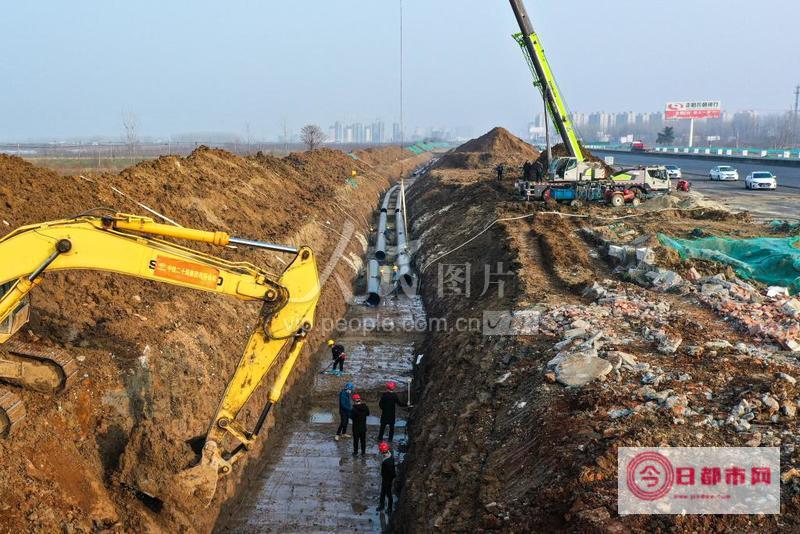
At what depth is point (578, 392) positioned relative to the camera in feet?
31.4

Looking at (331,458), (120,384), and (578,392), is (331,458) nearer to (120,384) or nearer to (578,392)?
(120,384)

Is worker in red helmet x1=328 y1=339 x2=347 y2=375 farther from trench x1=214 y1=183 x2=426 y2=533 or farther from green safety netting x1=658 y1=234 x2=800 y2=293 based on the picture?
green safety netting x1=658 y1=234 x2=800 y2=293

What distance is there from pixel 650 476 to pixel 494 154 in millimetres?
51849

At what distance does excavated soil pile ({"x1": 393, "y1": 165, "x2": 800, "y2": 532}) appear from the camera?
755cm

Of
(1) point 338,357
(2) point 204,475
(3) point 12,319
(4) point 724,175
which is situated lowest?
(1) point 338,357

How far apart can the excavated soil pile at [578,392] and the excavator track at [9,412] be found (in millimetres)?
5414

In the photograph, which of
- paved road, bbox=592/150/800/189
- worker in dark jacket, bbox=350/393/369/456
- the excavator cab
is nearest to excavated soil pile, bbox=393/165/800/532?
worker in dark jacket, bbox=350/393/369/456

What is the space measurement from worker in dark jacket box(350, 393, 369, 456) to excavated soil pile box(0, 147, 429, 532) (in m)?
1.74

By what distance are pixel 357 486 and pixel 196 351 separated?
390cm

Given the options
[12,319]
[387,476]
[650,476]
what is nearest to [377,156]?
[387,476]

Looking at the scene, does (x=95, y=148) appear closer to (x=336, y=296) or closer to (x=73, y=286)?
(x=336, y=296)

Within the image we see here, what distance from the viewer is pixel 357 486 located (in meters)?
11.6

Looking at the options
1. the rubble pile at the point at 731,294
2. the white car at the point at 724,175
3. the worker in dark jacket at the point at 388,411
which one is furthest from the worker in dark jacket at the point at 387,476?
the white car at the point at 724,175

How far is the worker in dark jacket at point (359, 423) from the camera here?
40.5 ft
